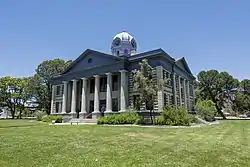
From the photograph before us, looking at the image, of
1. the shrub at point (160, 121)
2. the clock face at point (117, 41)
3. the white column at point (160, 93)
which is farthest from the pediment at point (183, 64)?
the shrub at point (160, 121)

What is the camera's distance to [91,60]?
35938 mm

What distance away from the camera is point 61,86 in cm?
4153

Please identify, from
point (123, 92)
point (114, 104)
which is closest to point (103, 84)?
point (114, 104)

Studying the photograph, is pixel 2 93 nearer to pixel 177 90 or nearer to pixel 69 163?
pixel 177 90

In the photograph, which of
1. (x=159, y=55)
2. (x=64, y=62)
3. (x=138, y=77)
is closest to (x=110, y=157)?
(x=138, y=77)

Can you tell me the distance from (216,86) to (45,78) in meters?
47.1

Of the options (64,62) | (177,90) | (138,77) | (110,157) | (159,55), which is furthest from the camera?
(64,62)

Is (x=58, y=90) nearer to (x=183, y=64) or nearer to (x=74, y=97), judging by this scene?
(x=74, y=97)

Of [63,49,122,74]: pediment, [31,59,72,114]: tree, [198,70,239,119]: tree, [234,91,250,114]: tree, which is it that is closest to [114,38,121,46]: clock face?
[63,49,122,74]: pediment

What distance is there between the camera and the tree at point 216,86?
2205 inches

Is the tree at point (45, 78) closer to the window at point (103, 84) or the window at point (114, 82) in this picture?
the window at point (103, 84)

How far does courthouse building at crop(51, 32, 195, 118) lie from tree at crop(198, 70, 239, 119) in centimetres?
1541

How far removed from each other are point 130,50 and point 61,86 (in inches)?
704

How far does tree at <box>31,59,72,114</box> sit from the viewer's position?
2165 inches
